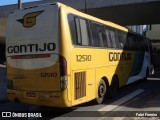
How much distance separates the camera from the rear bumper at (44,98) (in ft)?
32.6

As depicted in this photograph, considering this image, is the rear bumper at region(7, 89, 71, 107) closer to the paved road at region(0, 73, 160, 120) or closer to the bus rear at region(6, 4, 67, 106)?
the bus rear at region(6, 4, 67, 106)

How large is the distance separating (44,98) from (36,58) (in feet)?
3.97

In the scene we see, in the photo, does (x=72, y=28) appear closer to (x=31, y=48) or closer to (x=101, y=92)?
(x=31, y=48)

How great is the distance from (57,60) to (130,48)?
7712 millimetres

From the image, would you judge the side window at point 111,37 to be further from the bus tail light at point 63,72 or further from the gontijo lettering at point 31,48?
the bus tail light at point 63,72

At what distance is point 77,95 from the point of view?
10.5m

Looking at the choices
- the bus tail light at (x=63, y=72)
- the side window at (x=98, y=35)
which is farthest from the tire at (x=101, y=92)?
the bus tail light at (x=63, y=72)

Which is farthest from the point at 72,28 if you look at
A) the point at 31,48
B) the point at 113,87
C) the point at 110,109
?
the point at 113,87

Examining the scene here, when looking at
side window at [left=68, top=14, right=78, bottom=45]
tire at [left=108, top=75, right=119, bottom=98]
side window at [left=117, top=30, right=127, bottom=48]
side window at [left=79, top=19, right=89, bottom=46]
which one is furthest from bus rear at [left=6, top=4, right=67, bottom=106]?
side window at [left=117, top=30, right=127, bottom=48]

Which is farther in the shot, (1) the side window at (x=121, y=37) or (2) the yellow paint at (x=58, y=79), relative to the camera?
(1) the side window at (x=121, y=37)

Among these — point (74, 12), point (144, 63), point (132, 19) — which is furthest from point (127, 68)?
point (132, 19)

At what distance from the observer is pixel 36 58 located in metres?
10.5

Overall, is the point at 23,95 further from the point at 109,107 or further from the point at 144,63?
the point at 144,63

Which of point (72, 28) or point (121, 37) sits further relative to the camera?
point (121, 37)
